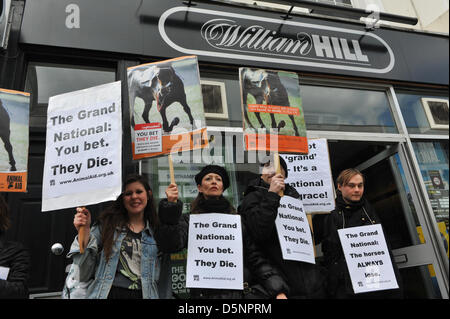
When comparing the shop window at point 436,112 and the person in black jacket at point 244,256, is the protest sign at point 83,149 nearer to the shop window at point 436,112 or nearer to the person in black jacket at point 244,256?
the person in black jacket at point 244,256

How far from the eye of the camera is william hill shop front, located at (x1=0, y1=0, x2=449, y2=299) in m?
3.43

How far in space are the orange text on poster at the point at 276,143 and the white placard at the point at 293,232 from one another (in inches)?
17.2

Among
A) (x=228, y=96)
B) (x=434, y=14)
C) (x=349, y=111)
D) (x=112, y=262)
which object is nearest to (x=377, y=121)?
(x=349, y=111)

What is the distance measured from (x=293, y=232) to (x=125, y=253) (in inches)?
48.6

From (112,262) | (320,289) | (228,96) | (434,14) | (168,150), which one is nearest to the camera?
(112,262)

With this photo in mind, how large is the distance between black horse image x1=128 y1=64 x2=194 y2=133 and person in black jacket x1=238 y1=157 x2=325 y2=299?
3.14 ft

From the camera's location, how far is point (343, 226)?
3.06 m

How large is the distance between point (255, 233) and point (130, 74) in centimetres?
169

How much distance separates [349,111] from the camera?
15.3ft

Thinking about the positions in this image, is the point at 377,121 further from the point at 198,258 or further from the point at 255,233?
the point at 198,258

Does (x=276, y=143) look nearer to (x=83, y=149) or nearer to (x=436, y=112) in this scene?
(x=83, y=149)

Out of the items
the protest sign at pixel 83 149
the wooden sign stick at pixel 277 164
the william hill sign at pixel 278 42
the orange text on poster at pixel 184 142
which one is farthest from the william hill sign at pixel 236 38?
the wooden sign stick at pixel 277 164

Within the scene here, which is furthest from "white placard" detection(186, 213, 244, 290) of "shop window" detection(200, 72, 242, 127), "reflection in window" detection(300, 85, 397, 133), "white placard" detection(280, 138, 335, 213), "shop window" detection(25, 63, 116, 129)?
"reflection in window" detection(300, 85, 397, 133)

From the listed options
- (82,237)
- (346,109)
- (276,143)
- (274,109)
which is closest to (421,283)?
(346,109)
